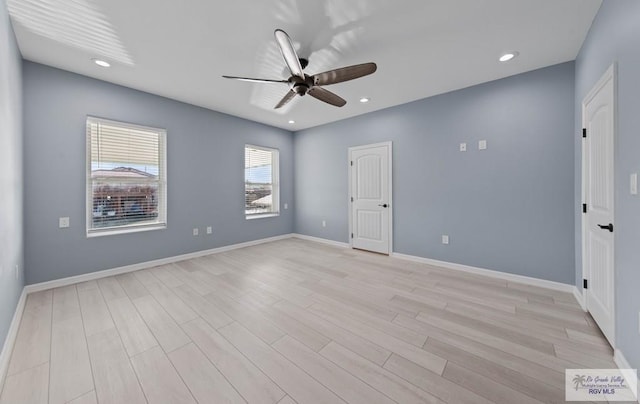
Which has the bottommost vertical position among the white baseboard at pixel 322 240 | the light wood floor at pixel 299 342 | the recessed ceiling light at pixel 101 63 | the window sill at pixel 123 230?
the light wood floor at pixel 299 342

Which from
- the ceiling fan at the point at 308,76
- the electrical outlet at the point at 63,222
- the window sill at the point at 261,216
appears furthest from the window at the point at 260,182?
the ceiling fan at the point at 308,76

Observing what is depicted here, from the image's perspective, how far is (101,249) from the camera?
319 cm

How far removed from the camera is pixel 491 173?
3.20 meters

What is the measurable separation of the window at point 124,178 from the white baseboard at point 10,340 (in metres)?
1.10

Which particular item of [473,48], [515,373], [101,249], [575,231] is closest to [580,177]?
[575,231]

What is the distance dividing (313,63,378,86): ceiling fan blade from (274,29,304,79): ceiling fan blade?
8.3 inches

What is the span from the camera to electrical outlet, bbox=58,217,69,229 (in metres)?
2.89

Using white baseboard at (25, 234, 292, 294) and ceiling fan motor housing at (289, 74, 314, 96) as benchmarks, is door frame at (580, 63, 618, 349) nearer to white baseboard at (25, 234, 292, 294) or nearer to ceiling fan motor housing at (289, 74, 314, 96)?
ceiling fan motor housing at (289, 74, 314, 96)

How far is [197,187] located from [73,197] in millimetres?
1540

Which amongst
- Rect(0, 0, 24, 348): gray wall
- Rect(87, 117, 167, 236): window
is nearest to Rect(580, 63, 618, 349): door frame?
Rect(0, 0, 24, 348): gray wall

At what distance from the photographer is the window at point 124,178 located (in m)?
3.20

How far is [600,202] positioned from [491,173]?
1.25 meters
